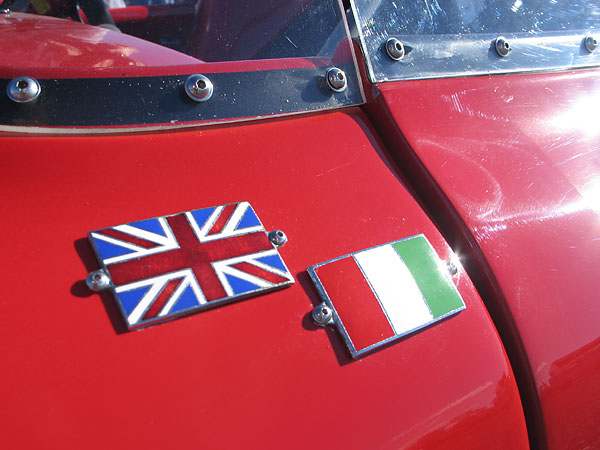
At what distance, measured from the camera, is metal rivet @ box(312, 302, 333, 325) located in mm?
623

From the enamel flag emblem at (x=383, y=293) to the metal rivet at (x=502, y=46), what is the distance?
54 centimetres

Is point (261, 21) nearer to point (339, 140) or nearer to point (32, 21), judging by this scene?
point (32, 21)

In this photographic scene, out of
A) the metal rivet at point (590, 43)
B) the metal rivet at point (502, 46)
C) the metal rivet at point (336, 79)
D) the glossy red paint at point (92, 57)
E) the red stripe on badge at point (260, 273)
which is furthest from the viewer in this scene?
the metal rivet at point (590, 43)

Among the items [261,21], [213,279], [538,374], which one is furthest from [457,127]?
[261,21]

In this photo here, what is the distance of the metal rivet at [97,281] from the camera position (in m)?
0.55

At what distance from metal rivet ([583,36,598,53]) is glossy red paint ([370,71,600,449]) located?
26cm

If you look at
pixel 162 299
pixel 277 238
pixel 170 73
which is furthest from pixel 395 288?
pixel 170 73

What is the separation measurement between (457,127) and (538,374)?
15.8 inches

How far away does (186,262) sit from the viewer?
593 mm

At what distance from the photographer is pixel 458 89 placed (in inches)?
38.1

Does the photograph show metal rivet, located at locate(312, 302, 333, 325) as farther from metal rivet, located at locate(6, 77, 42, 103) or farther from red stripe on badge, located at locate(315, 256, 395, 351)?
metal rivet, located at locate(6, 77, 42, 103)

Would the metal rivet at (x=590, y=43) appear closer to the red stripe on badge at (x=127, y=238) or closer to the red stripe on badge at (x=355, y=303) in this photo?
the red stripe on badge at (x=355, y=303)

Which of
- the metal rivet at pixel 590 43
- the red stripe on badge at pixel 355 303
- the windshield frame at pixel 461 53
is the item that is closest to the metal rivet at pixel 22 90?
the red stripe on badge at pixel 355 303

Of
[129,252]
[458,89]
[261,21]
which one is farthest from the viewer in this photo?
[261,21]
